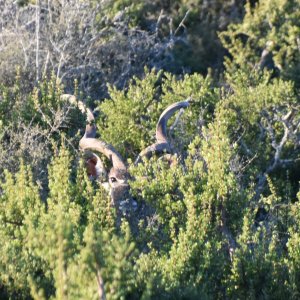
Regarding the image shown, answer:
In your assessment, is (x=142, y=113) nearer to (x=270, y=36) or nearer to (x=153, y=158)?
(x=153, y=158)

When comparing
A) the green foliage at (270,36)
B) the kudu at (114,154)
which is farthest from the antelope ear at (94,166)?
the green foliage at (270,36)

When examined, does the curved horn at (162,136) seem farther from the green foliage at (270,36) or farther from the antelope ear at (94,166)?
the green foliage at (270,36)

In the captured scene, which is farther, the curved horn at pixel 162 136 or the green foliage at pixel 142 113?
the green foliage at pixel 142 113

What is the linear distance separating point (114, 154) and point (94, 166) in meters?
0.35

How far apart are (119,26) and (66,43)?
306 centimetres

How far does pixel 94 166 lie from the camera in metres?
11.2

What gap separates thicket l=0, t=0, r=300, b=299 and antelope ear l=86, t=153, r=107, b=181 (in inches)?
8.6

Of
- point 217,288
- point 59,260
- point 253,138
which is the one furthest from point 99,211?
point 253,138

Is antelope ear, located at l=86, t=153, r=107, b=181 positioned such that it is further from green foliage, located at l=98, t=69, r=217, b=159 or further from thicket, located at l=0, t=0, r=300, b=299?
green foliage, located at l=98, t=69, r=217, b=159

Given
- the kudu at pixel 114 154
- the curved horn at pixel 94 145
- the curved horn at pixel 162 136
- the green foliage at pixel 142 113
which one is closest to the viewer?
the kudu at pixel 114 154

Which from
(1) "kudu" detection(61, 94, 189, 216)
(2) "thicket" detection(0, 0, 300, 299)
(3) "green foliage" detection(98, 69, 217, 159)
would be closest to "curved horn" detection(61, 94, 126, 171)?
(1) "kudu" detection(61, 94, 189, 216)

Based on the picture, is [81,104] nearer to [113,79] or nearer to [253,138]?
[253,138]

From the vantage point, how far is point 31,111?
1226 centimetres

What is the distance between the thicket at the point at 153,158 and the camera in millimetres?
7129
